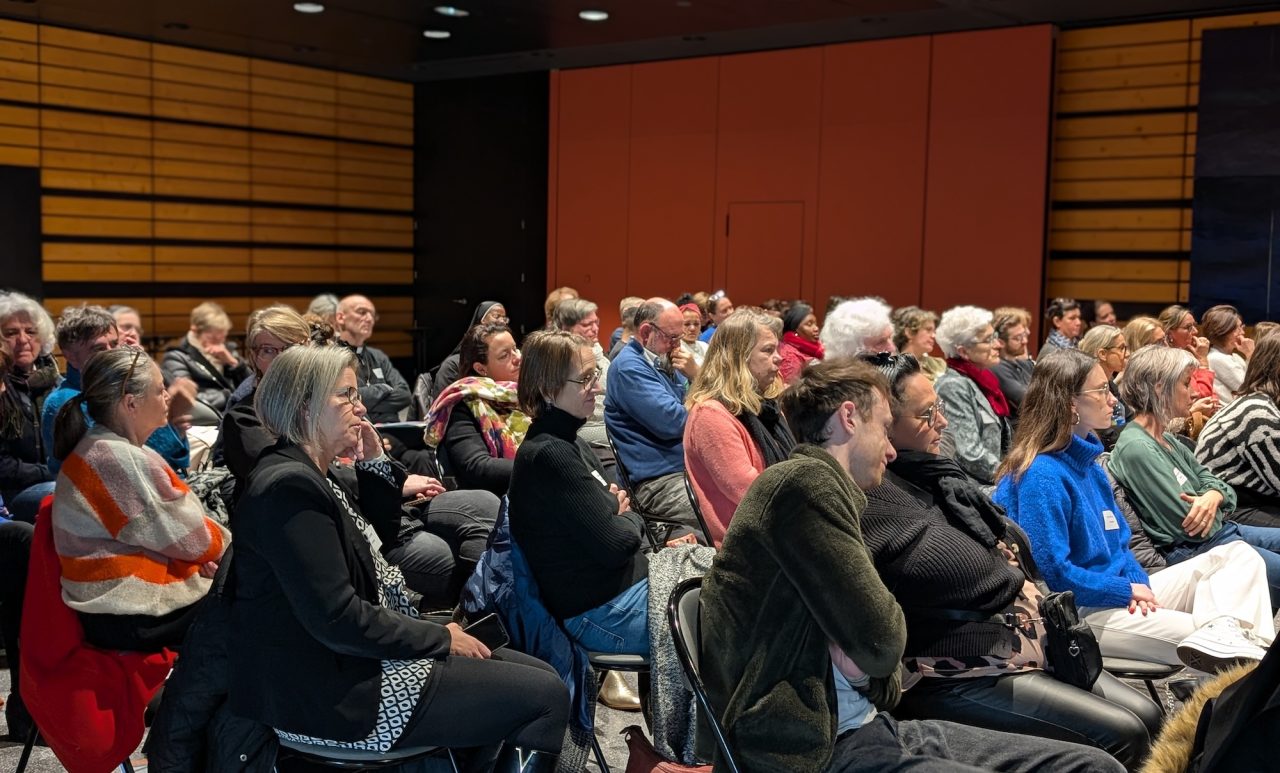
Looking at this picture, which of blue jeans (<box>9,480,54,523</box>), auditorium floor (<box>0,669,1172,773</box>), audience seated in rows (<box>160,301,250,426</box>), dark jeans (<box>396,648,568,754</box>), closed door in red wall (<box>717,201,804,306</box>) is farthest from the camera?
closed door in red wall (<box>717,201,804,306</box>)

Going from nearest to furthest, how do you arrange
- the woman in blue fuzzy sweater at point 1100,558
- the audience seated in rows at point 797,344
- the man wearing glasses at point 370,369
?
the woman in blue fuzzy sweater at point 1100,558
the man wearing glasses at point 370,369
the audience seated in rows at point 797,344

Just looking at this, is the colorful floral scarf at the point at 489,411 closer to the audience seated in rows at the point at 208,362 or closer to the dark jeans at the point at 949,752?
the dark jeans at the point at 949,752

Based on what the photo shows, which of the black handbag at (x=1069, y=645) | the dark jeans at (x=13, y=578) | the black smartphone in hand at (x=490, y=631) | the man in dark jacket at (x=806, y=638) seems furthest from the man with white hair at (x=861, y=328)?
the dark jeans at (x=13, y=578)

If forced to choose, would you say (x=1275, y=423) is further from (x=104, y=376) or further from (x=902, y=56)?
(x=902, y=56)

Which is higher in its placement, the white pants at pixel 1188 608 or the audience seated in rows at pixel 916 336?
the audience seated in rows at pixel 916 336

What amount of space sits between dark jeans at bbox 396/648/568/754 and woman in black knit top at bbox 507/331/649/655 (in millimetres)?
305

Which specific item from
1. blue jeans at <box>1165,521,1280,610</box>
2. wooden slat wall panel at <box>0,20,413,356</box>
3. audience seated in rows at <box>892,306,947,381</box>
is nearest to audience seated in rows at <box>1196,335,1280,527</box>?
blue jeans at <box>1165,521,1280,610</box>

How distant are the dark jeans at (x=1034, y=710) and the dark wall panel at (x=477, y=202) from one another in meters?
11.2

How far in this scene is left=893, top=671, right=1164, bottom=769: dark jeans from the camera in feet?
8.42

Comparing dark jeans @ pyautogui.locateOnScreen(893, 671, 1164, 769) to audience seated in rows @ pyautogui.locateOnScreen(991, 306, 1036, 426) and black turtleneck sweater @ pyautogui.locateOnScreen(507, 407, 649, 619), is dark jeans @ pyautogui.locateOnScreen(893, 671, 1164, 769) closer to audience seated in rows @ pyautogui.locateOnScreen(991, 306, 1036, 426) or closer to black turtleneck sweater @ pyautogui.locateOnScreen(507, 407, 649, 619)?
black turtleneck sweater @ pyautogui.locateOnScreen(507, 407, 649, 619)

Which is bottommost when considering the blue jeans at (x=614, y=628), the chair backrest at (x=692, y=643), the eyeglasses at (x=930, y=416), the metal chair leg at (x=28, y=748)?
the metal chair leg at (x=28, y=748)

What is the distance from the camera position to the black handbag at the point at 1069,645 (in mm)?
2697

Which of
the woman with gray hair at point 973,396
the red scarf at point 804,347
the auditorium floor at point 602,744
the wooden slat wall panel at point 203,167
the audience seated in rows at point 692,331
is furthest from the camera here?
the wooden slat wall panel at point 203,167

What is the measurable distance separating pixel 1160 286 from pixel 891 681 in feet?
29.2
